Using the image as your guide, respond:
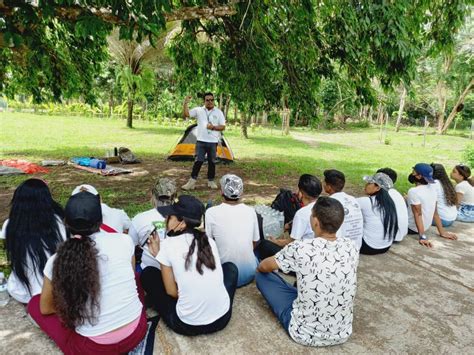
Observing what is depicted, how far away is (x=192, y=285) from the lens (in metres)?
2.27

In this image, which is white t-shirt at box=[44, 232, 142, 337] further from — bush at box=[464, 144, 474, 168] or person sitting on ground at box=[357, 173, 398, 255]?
bush at box=[464, 144, 474, 168]

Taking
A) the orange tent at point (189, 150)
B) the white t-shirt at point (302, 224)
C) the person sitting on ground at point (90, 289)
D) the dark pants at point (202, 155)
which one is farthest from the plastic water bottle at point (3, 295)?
the orange tent at point (189, 150)

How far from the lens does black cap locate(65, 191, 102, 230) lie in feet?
6.26

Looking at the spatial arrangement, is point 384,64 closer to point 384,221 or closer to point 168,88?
point 384,221

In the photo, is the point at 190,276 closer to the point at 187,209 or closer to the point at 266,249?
the point at 187,209

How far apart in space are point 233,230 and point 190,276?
74 cm

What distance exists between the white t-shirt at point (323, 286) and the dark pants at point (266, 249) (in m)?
1.06

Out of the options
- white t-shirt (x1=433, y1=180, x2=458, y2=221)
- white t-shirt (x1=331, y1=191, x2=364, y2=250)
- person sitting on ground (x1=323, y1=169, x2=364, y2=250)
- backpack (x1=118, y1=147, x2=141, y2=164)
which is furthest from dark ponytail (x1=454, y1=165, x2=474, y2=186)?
backpack (x1=118, y1=147, x2=141, y2=164)

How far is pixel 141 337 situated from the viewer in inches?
86.2

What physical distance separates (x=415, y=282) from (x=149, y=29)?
136 inches

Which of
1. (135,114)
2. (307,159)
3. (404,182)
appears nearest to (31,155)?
(307,159)

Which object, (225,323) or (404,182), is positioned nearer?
(225,323)

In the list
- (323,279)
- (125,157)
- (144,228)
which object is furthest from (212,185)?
(323,279)

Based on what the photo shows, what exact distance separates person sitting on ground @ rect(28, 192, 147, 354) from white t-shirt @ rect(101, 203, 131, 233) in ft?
2.87
